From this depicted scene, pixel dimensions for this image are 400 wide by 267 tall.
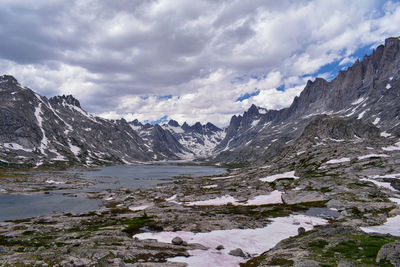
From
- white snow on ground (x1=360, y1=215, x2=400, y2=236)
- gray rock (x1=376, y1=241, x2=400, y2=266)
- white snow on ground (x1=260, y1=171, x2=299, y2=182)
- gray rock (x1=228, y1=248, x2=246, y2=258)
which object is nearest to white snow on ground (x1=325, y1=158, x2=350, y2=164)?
white snow on ground (x1=260, y1=171, x2=299, y2=182)

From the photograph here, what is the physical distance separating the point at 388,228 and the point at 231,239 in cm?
2713

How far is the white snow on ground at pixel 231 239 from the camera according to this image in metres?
31.0

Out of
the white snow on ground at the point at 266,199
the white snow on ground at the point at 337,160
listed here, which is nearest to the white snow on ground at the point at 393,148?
the white snow on ground at the point at 337,160

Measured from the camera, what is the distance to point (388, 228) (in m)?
41.8

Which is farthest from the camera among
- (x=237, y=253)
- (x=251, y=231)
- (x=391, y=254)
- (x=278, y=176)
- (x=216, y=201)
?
(x=278, y=176)

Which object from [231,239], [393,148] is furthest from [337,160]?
[231,239]

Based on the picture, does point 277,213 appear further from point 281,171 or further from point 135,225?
point 281,171

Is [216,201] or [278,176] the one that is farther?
[278,176]

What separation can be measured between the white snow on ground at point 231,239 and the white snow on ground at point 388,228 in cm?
1006

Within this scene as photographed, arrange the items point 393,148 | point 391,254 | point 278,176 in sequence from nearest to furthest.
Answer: point 391,254 < point 393,148 < point 278,176

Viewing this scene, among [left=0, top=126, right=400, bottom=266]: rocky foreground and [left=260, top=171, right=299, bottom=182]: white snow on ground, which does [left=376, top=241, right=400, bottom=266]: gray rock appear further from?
[left=260, top=171, right=299, bottom=182]: white snow on ground

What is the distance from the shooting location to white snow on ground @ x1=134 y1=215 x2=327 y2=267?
31.0 m

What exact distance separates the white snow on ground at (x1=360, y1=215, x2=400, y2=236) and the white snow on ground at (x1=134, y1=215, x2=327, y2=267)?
10.1 metres

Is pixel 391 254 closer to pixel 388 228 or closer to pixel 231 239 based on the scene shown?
pixel 231 239
